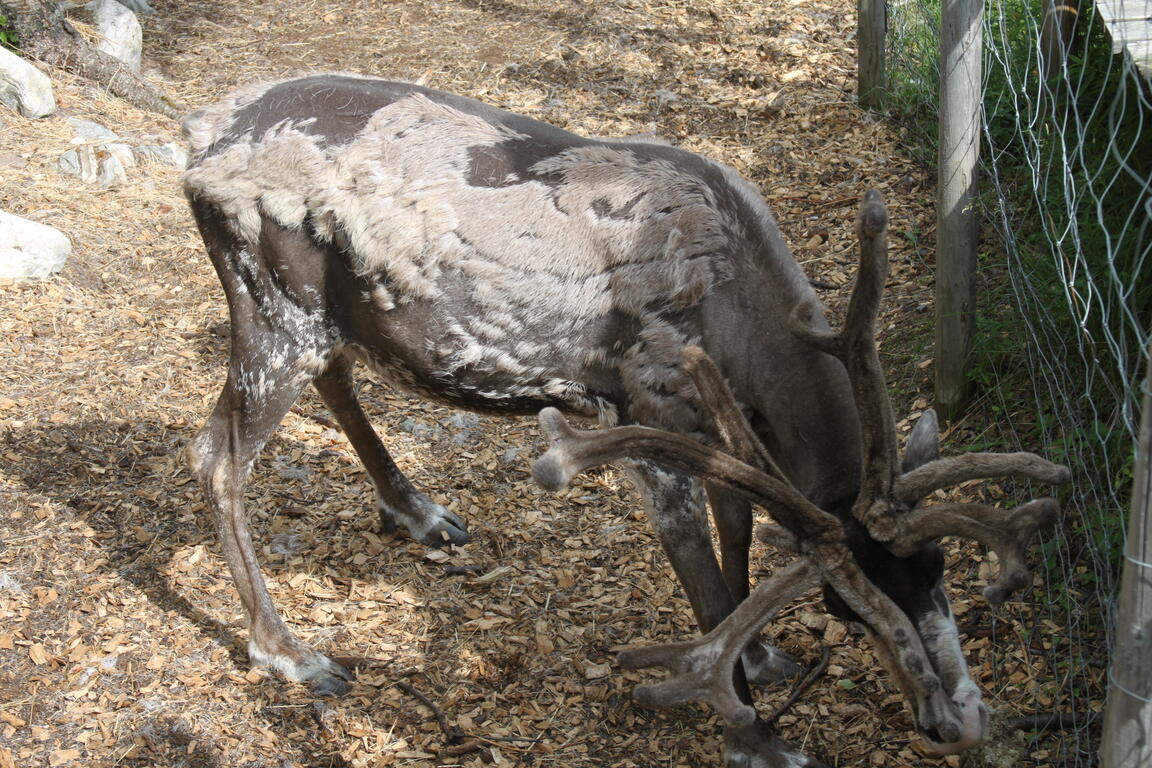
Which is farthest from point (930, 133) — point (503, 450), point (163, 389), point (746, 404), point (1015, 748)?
point (163, 389)

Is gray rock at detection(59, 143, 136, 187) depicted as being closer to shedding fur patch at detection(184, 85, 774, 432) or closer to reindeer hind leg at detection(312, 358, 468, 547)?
reindeer hind leg at detection(312, 358, 468, 547)

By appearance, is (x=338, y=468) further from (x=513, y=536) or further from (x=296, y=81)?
(x=296, y=81)

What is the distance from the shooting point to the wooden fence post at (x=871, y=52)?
6.90 m

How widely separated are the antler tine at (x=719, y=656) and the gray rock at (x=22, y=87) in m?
7.20

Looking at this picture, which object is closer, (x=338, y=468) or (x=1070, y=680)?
(x=1070, y=680)

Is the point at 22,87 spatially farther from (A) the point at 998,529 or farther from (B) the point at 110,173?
(A) the point at 998,529

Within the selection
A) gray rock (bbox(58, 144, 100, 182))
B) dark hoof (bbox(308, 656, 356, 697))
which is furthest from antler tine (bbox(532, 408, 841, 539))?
gray rock (bbox(58, 144, 100, 182))

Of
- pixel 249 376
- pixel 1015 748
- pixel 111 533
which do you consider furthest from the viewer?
pixel 111 533

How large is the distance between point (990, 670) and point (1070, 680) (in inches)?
15.8

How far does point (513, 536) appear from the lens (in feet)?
16.5

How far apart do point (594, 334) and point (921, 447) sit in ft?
3.90

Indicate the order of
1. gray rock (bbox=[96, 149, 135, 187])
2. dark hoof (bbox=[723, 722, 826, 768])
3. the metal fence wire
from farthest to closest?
1. gray rock (bbox=[96, 149, 135, 187])
2. dark hoof (bbox=[723, 722, 826, 768])
3. the metal fence wire

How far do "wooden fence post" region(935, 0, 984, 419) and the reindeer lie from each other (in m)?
1.14

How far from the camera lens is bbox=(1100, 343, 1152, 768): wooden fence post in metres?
1.90
